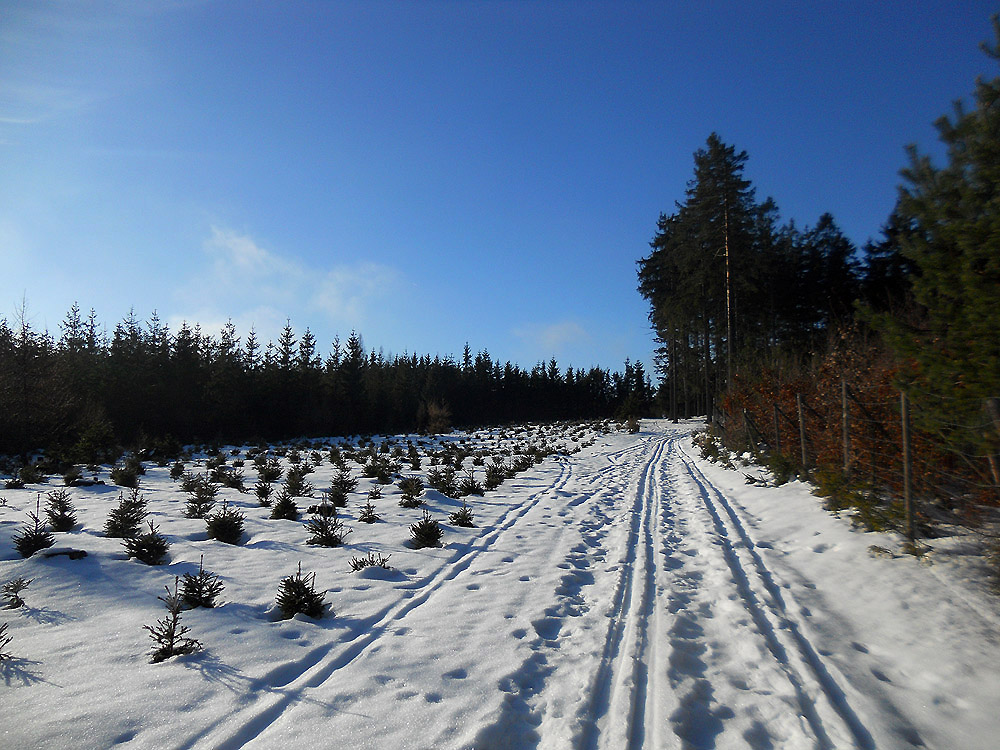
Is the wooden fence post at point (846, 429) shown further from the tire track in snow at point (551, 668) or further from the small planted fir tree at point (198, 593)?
the small planted fir tree at point (198, 593)

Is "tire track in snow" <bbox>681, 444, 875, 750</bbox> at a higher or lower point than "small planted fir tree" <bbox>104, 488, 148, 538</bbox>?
lower

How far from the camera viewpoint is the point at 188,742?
2.61 meters

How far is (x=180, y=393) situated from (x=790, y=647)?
124ft

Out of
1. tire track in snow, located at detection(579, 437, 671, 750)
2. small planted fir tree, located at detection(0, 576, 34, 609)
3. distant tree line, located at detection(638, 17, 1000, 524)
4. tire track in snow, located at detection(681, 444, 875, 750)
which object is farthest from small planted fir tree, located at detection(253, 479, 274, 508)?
distant tree line, located at detection(638, 17, 1000, 524)

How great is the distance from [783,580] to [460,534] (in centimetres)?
454

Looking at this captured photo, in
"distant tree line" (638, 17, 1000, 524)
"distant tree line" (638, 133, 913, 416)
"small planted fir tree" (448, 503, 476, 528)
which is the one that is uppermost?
"distant tree line" (638, 133, 913, 416)

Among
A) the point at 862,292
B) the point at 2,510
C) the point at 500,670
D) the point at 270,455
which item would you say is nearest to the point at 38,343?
the point at 270,455

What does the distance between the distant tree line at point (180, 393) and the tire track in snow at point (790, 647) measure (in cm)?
1967

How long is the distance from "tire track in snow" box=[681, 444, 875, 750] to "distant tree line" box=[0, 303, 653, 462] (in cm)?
1967

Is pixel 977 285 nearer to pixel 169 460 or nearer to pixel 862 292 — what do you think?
pixel 169 460

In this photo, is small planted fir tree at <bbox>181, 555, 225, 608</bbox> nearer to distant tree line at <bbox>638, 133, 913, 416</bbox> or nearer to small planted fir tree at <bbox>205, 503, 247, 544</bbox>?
small planted fir tree at <bbox>205, 503, 247, 544</bbox>

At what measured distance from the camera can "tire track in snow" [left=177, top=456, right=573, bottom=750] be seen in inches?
106

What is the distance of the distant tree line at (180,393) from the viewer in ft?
59.2

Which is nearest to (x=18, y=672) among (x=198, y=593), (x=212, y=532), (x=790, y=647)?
(x=198, y=593)
